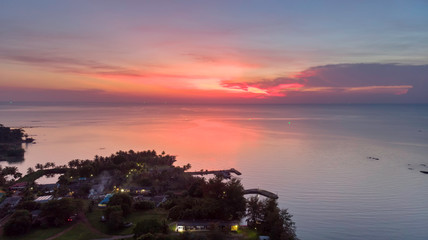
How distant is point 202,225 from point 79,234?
9.25m

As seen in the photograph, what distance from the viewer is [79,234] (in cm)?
1988

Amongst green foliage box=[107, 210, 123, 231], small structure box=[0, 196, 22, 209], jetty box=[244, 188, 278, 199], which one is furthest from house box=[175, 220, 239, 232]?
small structure box=[0, 196, 22, 209]

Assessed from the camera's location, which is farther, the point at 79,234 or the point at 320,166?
the point at 320,166

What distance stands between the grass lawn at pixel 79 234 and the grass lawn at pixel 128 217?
0.68 metres

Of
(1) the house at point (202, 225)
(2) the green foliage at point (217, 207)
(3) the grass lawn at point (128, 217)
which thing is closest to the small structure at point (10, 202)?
(3) the grass lawn at point (128, 217)

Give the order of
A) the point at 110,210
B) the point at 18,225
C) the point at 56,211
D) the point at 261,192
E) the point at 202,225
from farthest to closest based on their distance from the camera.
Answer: the point at 261,192 → the point at 110,210 → the point at 56,211 → the point at 202,225 → the point at 18,225

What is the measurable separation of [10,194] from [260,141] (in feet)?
158

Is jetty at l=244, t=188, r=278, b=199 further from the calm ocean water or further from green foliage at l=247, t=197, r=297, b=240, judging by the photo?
green foliage at l=247, t=197, r=297, b=240

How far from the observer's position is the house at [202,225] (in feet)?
65.8

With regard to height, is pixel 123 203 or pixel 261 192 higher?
pixel 123 203

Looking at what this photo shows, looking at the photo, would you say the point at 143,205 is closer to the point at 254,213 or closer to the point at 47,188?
the point at 254,213

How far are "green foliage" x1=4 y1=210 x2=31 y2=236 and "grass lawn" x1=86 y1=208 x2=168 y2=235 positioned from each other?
4.30m

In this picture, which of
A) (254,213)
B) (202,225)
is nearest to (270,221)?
(254,213)

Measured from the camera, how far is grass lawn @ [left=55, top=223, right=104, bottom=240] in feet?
63.6
